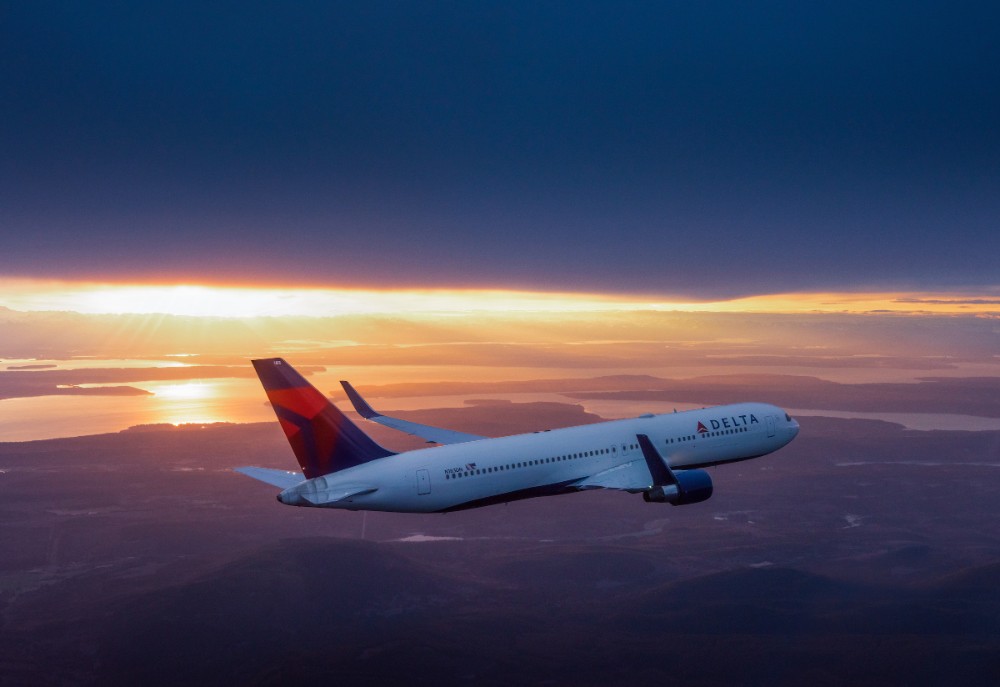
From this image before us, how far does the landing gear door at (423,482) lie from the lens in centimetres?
5978

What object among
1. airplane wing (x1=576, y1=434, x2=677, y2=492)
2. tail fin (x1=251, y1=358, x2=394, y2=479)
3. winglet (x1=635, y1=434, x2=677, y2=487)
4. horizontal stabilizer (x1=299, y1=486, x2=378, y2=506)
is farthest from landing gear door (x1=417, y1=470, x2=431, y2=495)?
winglet (x1=635, y1=434, x2=677, y2=487)

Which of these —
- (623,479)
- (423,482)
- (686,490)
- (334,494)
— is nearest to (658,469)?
(686,490)

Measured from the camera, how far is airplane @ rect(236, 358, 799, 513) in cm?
5731

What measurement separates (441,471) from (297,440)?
1172cm

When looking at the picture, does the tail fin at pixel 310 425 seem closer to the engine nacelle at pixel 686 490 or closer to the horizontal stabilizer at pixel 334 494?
the horizontal stabilizer at pixel 334 494

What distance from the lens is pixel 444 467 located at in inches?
2377

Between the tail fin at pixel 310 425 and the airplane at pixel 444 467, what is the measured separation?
0.26 feet

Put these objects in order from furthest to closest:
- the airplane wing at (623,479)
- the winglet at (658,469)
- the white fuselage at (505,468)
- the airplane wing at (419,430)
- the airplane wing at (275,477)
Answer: the airplane wing at (419,430)
the airplane wing at (623,479)
the winglet at (658,469)
the white fuselage at (505,468)
the airplane wing at (275,477)

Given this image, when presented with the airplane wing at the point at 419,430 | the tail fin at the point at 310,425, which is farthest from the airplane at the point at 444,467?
the airplane wing at the point at 419,430

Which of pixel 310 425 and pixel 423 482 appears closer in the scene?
pixel 310 425

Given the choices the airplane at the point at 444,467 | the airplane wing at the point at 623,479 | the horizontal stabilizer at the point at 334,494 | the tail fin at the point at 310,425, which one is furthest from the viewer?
the airplane wing at the point at 623,479

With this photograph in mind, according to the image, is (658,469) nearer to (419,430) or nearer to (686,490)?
(686,490)

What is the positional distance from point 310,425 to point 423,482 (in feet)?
33.2

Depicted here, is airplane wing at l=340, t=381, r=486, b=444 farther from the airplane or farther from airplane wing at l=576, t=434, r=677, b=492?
airplane wing at l=576, t=434, r=677, b=492
